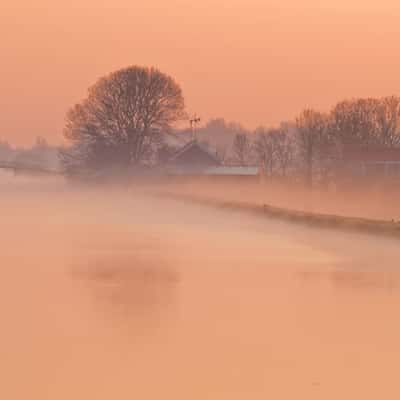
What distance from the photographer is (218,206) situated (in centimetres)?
6569

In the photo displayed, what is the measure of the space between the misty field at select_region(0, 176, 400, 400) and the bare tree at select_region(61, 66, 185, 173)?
52847 mm

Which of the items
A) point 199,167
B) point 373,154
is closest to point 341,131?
point 373,154

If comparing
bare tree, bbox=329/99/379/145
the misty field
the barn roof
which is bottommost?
the misty field

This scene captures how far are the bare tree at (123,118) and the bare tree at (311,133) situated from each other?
15272mm

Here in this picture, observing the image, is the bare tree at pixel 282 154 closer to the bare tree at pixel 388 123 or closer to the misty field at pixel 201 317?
the bare tree at pixel 388 123

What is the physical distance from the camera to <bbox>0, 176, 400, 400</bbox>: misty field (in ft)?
49.2

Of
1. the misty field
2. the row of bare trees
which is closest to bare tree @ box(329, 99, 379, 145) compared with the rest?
the row of bare trees

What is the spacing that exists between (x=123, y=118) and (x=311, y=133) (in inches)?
864

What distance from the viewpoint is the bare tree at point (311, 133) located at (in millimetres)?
96488

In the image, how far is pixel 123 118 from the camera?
313 feet

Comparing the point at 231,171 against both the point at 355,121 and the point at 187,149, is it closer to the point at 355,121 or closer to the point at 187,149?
the point at 187,149

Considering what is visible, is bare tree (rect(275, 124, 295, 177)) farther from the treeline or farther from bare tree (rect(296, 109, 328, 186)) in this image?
the treeline

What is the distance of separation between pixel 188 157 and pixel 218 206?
3534 centimetres

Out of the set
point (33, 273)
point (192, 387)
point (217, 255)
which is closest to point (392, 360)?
point (192, 387)
